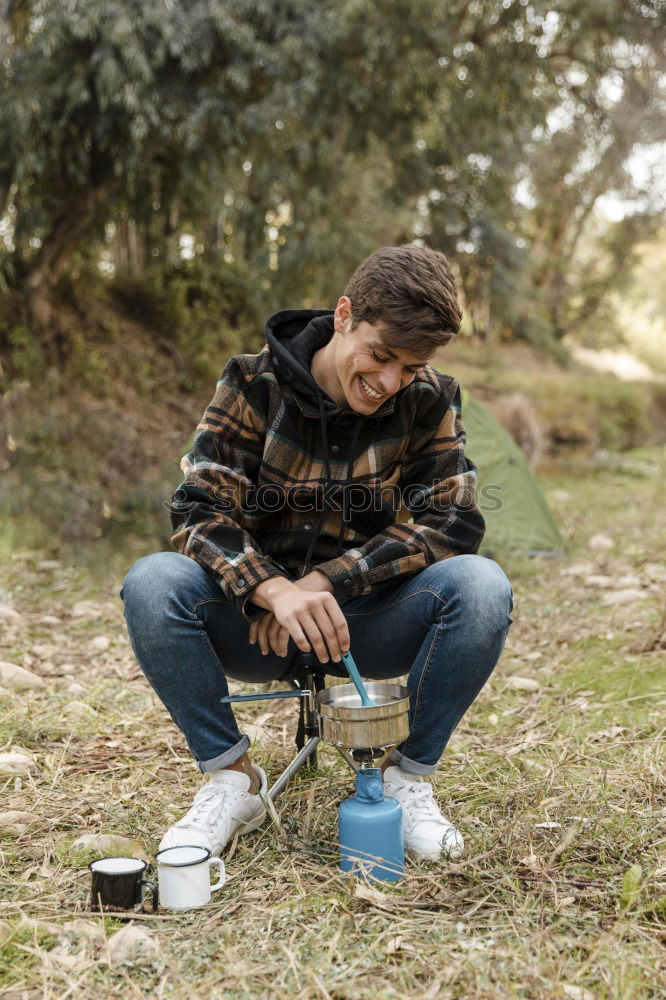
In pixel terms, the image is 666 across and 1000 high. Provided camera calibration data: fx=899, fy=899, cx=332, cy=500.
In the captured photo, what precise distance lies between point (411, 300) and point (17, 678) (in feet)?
6.23

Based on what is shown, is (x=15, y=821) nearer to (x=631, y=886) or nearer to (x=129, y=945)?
(x=129, y=945)

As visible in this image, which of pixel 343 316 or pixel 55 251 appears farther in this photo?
pixel 55 251

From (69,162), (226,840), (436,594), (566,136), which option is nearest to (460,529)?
(436,594)

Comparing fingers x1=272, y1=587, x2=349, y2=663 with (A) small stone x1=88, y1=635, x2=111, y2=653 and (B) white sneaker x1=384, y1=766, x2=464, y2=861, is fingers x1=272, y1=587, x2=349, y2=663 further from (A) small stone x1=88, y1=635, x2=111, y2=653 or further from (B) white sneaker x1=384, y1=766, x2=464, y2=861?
(A) small stone x1=88, y1=635, x2=111, y2=653

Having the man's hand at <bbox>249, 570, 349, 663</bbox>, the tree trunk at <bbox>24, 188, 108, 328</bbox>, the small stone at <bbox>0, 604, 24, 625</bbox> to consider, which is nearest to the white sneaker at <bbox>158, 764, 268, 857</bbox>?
the man's hand at <bbox>249, 570, 349, 663</bbox>

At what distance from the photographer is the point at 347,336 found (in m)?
1.89

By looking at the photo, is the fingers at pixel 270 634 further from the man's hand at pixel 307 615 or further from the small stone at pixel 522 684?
the small stone at pixel 522 684

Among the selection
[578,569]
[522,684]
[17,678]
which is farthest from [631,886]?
[578,569]

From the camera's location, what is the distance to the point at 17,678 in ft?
9.54

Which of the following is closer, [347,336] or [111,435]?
[347,336]

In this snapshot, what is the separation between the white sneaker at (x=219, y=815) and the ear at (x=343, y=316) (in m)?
0.96

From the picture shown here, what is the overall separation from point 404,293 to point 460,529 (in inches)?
21.4

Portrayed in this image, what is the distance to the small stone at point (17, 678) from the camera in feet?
9.48

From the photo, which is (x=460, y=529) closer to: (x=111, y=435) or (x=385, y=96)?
(x=385, y=96)
